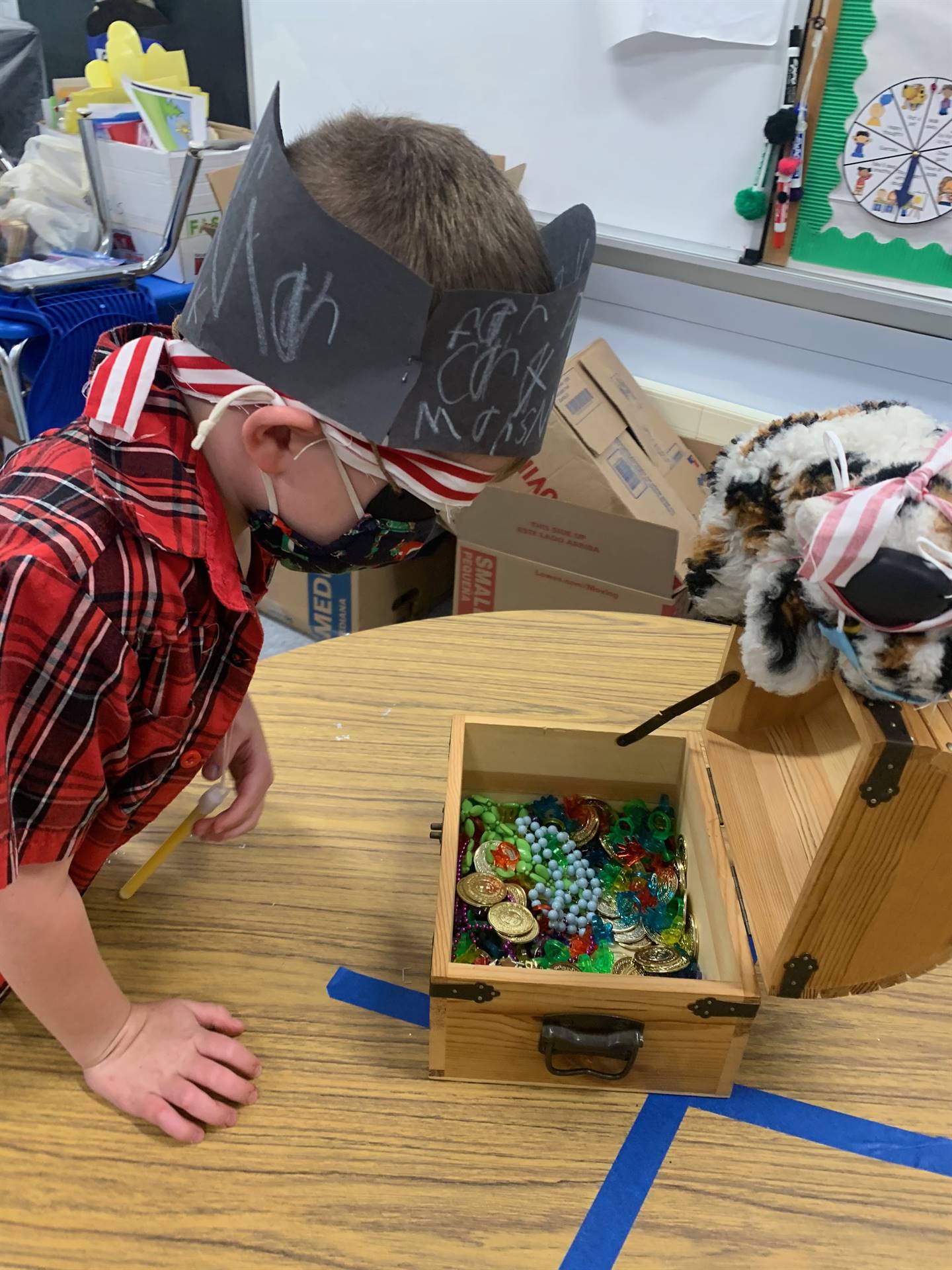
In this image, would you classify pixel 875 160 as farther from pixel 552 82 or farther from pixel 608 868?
pixel 608 868

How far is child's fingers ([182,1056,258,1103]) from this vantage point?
599mm

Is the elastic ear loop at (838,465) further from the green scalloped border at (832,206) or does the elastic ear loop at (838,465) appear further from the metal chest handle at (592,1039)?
the green scalloped border at (832,206)

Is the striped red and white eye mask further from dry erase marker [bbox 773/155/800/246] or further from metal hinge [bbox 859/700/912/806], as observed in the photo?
dry erase marker [bbox 773/155/800/246]

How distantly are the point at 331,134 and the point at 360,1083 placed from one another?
0.63 meters

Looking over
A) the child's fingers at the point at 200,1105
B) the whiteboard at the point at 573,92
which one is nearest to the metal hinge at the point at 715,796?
the child's fingers at the point at 200,1105

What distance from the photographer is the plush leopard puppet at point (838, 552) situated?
470 millimetres

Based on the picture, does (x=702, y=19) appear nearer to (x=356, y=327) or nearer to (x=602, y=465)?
(x=602, y=465)

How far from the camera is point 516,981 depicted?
1.97ft

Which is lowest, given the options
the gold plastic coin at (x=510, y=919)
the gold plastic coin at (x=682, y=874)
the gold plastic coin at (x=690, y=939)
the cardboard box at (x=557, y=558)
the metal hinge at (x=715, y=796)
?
the cardboard box at (x=557, y=558)

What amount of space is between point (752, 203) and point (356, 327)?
140cm

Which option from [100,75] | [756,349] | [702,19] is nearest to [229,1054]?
[756,349]

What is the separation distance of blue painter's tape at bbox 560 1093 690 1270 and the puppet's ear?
31 cm

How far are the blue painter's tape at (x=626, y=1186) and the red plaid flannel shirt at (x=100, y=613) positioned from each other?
0.40 m

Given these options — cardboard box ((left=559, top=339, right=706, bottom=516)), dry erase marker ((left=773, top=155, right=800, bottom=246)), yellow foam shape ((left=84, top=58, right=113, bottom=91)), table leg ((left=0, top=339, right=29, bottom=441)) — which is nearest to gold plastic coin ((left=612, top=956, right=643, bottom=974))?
cardboard box ((left=559, top=339, right=706, bottom=516))
